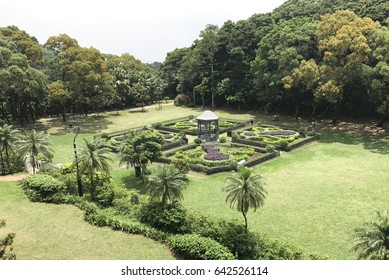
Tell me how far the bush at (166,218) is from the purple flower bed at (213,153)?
16579 millimetres

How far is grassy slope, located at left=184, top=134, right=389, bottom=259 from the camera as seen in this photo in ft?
75.5

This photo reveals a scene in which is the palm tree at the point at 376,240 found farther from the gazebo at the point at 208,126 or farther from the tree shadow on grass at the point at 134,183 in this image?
the gazebo at the point at 208,126

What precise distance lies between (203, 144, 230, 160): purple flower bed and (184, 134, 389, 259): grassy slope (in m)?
4.12

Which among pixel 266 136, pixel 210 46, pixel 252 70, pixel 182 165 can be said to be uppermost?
pixel 210 46

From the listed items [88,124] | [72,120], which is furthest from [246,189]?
[72,120]

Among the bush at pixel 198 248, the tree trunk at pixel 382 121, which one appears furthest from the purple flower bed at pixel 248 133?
the bush at pixel 198 248

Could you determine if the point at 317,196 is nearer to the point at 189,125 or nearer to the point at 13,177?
the point at 13,177

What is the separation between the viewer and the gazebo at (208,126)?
47.8 meters

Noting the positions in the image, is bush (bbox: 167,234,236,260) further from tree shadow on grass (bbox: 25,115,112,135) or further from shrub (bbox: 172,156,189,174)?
tree shadow on grass (bbox: 25,115,112,135)

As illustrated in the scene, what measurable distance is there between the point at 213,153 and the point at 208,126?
9538 millimetres

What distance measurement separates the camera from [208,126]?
48.8m
